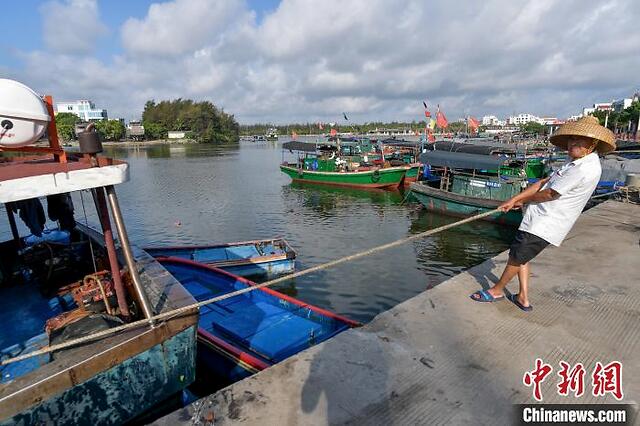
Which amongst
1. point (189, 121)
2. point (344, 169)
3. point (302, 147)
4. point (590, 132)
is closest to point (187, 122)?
point (189, 121)

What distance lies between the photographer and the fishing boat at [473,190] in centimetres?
1466

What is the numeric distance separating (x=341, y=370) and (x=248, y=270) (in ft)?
24.6

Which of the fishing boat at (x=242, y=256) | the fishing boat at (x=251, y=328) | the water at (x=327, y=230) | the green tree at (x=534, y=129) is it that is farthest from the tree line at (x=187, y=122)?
the fishing boat at (x=251, y=328)

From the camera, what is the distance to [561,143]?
13.1 feet

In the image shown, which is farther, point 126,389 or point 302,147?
point 302,147

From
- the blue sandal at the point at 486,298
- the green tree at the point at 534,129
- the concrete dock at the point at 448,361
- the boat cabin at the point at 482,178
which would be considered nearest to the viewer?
the concrete dock at the point at 448,361

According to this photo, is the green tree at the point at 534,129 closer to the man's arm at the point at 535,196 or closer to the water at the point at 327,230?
the water at the point at 327,230

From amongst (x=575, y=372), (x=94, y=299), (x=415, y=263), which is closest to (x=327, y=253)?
(x=415, y=263)

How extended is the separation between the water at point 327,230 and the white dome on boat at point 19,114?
693 cm

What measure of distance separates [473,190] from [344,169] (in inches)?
479

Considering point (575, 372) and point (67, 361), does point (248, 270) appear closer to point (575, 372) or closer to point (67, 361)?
point (67, 361)

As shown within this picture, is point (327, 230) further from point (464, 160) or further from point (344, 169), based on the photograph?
point (344, 169)

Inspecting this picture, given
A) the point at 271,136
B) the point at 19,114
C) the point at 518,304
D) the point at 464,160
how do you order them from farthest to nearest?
the point at 271,136 → the point at 464,160 → the point at 518,304 → the point at 19,114

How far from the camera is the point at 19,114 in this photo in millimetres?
2783
